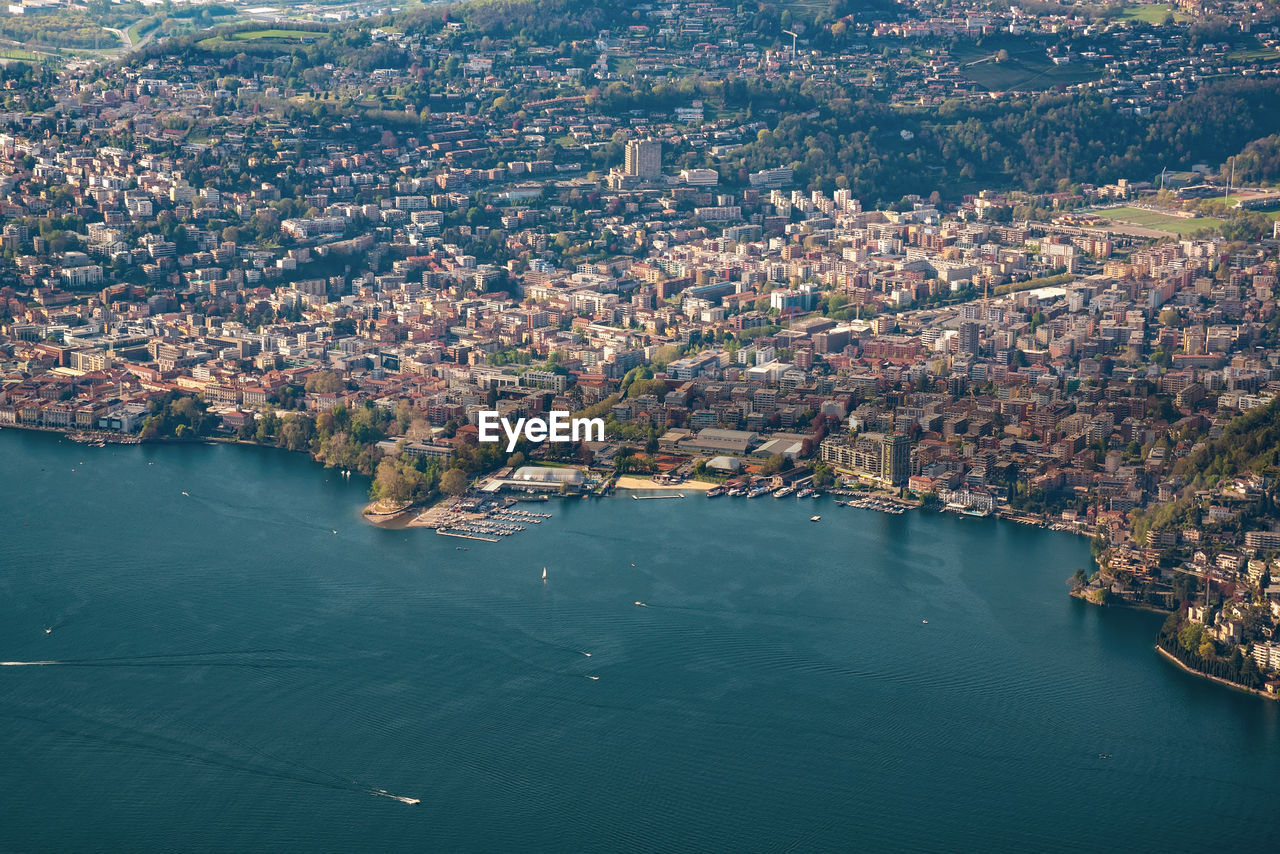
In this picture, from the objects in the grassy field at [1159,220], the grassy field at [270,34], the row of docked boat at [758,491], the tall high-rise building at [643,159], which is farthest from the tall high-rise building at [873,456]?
the grassy field at [270,34]

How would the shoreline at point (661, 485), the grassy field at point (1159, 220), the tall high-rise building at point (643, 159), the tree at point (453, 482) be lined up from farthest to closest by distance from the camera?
the tall high-rise building at point (643, 159)
the grassy field at point (1159, 220)
the shoreline at point (661, 485)
the tree at point (453, 482)

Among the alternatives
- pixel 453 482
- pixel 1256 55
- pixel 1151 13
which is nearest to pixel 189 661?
pixel 453 482

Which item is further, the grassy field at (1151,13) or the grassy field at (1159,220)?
the grassy field at (1151,13)

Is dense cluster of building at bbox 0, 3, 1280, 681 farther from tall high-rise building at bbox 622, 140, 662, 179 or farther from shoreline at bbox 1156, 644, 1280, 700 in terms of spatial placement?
shoreline at bbox 1156, 644, 1280, 700

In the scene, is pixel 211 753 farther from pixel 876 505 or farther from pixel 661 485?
pixel 876 505

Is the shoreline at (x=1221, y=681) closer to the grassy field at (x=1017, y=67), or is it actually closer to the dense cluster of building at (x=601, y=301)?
the dense cluster of building at (x=601, y=301)
